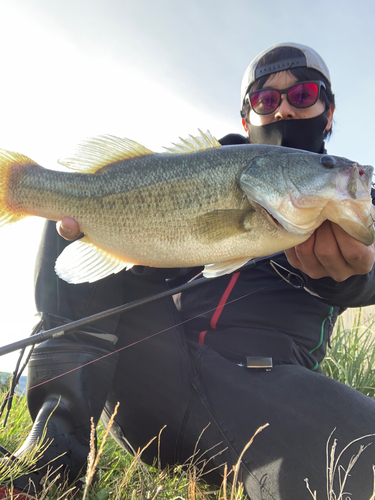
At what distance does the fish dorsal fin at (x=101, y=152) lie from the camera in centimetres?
190

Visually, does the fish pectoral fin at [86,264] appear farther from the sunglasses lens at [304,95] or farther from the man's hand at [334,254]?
the sunglasses lens at [304,95]

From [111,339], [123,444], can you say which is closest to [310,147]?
[111,339]

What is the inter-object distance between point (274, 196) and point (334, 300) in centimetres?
80

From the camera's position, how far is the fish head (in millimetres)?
1493

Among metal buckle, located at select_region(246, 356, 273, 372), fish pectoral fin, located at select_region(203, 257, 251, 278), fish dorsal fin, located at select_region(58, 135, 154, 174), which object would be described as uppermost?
fish dorsal fin, located at select_region(58, 135, 154, 174)

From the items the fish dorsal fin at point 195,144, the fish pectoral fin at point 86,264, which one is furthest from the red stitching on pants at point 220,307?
the fish dorsal fin at point 195,144

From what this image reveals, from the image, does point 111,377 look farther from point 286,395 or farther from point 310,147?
point 310,147

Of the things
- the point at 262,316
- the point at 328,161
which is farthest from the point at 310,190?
the point at 262,316

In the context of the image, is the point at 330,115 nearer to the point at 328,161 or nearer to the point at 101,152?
the point at 328,161

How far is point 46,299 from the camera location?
2191mm

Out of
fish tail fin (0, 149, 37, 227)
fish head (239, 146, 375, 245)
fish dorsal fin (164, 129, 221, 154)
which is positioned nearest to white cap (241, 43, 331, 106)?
fish dorsal fin (164, 129, 221, 154)

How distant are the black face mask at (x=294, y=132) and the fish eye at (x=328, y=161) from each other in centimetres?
115

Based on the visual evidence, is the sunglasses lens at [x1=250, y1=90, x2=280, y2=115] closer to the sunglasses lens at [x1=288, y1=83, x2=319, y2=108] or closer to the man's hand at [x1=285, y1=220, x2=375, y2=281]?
the sunglasses lens at [x1=288, y1=83, x2=319, y2=108]

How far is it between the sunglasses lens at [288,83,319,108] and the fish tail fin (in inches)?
80.8
